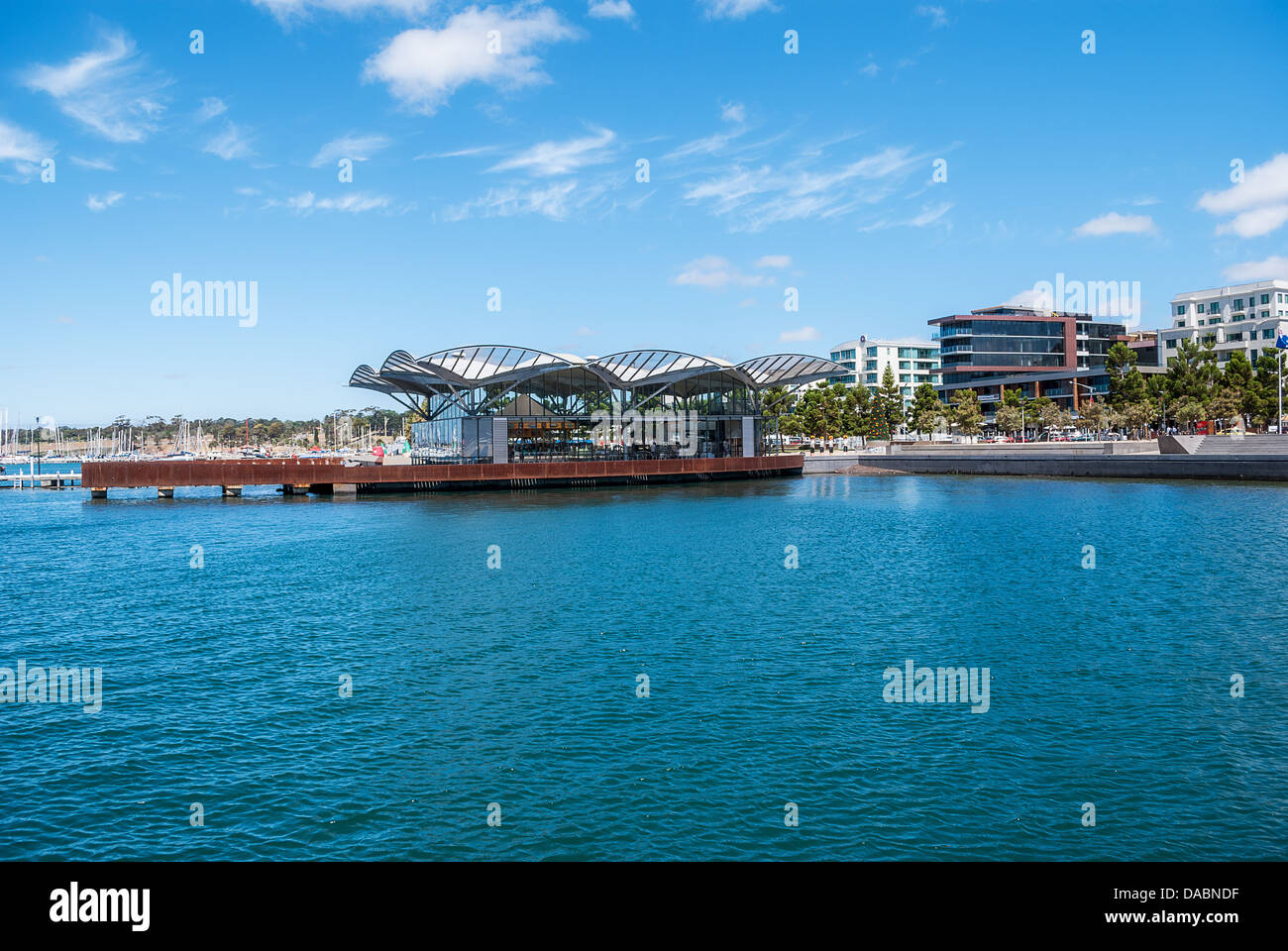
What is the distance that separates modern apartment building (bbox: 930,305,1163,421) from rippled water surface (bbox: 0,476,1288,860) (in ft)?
409

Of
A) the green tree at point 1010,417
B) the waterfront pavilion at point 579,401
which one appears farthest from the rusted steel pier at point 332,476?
the green tree at point 1010,417

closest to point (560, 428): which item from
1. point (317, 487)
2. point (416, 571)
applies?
point (317, 487)

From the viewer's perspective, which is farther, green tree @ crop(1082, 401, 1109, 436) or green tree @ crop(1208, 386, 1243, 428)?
green tree @ crop(1082, 401, 1109, 436)

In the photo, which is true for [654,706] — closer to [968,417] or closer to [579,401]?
[579,401]

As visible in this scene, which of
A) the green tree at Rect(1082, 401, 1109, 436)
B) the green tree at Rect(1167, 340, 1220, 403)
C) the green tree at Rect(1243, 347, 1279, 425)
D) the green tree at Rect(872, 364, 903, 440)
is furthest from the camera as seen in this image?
the green tree at Rect(872, 364, 903, 440)

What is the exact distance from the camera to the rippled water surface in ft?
44.0

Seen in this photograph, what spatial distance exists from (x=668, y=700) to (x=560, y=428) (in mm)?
81334

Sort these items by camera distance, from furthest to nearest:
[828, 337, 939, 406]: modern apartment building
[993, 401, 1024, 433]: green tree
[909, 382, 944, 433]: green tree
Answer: [828, 337, 939, 406]: modern apartment building < [909, 382, 944, 433]: green tree < [993, 401, 1024, 433]: green tree

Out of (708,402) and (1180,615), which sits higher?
(708,402)

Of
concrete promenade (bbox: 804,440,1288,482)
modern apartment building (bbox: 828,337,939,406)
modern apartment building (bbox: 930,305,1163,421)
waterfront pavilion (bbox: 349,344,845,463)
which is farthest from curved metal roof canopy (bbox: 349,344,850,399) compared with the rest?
modern apartment building (bbox: 828,337,939,406)

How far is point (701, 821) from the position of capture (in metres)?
13.6

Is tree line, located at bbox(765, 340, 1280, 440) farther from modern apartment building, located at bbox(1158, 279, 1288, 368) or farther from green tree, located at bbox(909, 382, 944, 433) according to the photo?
modern apartment building, located at bbox(1158, 279, 1288, 368)

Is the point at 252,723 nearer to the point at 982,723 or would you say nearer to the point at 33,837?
the point at 33,837

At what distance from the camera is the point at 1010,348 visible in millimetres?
162375
